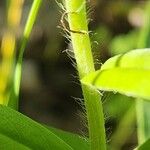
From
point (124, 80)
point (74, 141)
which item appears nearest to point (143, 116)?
point (74, 141)

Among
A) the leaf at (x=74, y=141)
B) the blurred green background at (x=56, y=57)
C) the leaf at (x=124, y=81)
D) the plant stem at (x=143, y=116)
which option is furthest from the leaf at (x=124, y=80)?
the blurred green background at (x=56, y=57)

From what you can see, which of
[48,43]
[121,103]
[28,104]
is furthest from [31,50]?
[121,103]

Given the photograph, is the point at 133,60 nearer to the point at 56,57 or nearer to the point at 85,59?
the point at 85,59

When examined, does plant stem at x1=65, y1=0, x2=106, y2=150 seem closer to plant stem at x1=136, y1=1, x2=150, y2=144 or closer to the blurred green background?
plant stem at x1=136, y1=1, x2=150, y2=144

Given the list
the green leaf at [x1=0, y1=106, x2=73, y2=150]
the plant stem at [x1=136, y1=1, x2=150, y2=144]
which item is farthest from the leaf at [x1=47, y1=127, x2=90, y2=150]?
the plant stem at [x1=136, y1=1, x2=150, y2=144]

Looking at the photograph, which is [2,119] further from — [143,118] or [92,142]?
[143,118]

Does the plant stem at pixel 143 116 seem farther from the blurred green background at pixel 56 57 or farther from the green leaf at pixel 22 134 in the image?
the blurred green background at pixel 56 57
